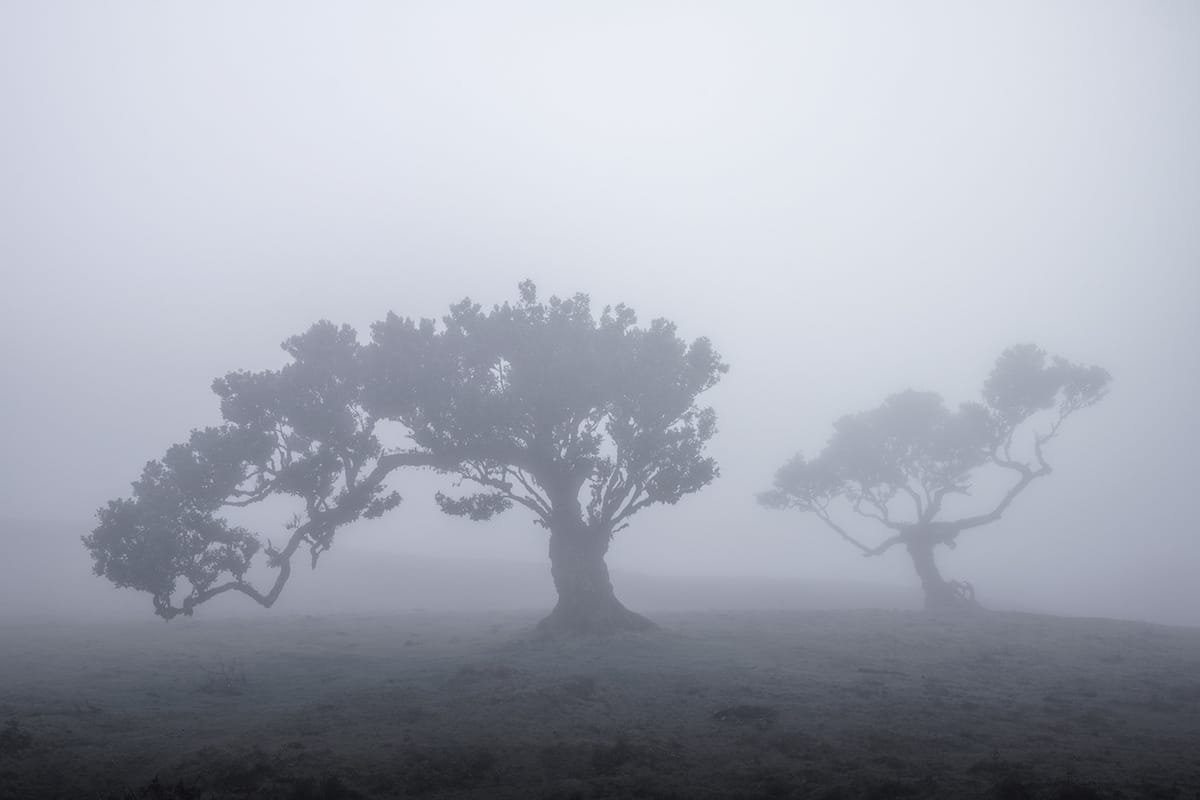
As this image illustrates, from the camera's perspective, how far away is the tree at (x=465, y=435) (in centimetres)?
3238

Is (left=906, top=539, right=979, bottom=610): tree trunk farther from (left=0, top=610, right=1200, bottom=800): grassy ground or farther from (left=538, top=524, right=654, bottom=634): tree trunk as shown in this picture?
(left=538, top=524, right=654, bottom=634): tree trunk

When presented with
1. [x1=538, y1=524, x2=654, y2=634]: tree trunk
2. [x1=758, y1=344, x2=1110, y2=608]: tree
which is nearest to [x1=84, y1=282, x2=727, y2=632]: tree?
[x1=538, y1=524, x2=654, y2=634]: tree trunk

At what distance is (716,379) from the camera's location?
121 ft

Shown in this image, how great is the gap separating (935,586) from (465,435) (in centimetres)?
4118

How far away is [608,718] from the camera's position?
18.6m

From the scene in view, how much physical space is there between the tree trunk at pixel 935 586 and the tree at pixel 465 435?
1207 inches

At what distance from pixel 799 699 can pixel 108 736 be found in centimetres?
1788

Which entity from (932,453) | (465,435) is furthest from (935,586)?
(465,435)

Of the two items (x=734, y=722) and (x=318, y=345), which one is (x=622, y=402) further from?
(x=734, y=722)

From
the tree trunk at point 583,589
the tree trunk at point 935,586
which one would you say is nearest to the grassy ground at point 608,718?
the tree trunk at point 583,589

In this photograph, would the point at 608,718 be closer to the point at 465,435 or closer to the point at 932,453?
the point at 465,435

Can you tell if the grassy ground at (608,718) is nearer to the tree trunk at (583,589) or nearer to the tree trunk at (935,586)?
the tree trunk at (583,589)

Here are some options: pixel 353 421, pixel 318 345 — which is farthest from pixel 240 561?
pixel 318 345

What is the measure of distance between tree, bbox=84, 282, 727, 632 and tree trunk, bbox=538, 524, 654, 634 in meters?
0.07
